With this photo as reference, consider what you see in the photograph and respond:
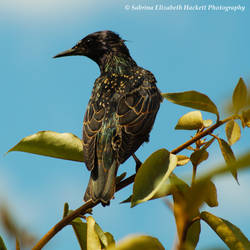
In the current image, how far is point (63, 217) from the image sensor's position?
195 centimetres

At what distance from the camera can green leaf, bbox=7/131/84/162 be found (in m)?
2.06

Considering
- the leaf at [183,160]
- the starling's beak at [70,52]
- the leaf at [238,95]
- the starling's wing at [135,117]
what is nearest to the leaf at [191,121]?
the leaf at [183,160]

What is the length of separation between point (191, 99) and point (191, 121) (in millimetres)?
444

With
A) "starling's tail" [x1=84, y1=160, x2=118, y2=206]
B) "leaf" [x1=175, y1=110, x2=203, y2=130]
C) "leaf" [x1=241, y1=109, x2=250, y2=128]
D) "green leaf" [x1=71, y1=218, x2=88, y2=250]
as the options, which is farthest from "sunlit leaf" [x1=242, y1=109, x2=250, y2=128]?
"starling's tail" [x1=84, y1=160, x2=118, y2=206]

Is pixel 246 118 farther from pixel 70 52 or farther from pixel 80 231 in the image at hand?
pixel 70 52

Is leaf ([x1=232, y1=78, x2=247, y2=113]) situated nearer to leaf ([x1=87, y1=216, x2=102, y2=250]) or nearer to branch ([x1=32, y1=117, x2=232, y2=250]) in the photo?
branch ([x1=32, y1=117, x2=232, y2=250])

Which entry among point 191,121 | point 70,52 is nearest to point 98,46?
point 70,52

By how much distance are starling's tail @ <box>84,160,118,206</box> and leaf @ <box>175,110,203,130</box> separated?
3.12ft

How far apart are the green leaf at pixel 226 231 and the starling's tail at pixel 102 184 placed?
3.82 feet

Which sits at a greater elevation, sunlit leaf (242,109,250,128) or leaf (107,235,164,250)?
sunlit leaf (242,109,250,128)

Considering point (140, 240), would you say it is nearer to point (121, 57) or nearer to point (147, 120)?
point (147, 120)

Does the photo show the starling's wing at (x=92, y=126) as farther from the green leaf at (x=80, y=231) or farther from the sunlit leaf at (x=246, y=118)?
the sunlit leaf at (x=246, y=118)

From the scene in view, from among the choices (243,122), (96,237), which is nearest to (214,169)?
(243,122)

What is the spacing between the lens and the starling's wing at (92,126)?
314cm
